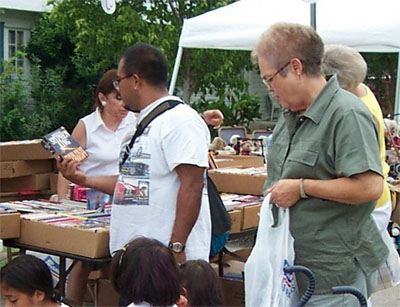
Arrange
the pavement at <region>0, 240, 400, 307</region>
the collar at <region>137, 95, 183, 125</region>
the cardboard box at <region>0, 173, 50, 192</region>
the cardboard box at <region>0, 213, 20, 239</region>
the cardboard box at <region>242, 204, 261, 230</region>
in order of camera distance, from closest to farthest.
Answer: the collar at <region>137, 95, 183, 125</region>, the cardboard box at <region>0, 213, 20, 239</region>, the cardboard box at <region>242, 204, 261, 230</region>, the pavement at <region>0, 240, 400, 307</region>, the cardboard box at <region>0, 173, 50, 192</region>

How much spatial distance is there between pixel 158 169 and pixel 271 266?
2.62ft

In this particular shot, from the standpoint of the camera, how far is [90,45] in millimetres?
15391

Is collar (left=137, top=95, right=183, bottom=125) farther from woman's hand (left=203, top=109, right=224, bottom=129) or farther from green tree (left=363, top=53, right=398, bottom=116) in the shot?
green tree (left=363, top=53, right=398, bottom=116)

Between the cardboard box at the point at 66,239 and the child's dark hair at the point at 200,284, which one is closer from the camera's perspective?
the child's dark hair at the point at 200,284

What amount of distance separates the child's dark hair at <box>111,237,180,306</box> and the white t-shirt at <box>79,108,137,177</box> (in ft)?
6.52

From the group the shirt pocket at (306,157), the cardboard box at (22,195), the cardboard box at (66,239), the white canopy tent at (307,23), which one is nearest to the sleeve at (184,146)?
the shirt pocket at (306,157)

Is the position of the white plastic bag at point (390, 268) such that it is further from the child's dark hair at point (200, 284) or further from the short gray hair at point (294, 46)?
the short gray hair at point (294, 46)

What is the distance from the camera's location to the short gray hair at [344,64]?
2.89 metres

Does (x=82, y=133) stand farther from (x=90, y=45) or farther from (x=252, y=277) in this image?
(x=90, y=45)

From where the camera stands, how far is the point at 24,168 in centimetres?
592

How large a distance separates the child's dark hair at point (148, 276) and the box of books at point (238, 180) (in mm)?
2692

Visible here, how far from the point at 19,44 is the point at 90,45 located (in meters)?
4.43

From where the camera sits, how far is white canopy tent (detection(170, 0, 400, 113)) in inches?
298

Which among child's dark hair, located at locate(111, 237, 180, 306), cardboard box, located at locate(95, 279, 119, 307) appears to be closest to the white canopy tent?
cardboard box, located at locate(95, 279, 119, 307)
